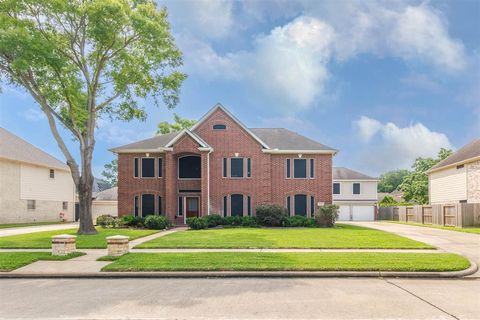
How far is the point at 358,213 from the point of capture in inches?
1895

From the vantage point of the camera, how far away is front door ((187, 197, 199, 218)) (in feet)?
99.2

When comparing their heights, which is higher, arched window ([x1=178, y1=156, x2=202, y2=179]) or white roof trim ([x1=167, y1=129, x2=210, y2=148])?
white roof trim ([x1=167, y1=129, x2=210, y2=148])

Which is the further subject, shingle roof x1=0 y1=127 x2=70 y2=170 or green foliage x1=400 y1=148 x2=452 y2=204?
green foliage x1=400 y1=148 x2=452 y2=204

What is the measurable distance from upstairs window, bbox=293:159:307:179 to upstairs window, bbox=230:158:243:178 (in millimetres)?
4060

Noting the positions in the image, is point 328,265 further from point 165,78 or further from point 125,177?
point 125,177

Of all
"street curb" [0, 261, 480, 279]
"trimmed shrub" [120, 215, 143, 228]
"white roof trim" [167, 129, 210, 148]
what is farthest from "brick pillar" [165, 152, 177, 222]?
"street curb" [0, 261, 480, 279]

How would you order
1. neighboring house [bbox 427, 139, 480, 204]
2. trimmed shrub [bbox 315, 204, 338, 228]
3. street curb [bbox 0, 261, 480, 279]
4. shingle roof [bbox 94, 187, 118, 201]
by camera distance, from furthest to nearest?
shingle roof [bbox 94, 187, 118, 201] < neighboring house [bbox 427, 139, 480, 204] < trimmed shrub [bbox 315, 204, 338, 228] < street curb [bbox 0, 261, 480, 279]

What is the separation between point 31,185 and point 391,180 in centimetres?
8948

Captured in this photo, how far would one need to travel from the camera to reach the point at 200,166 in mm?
30141

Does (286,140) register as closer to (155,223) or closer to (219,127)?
(219,127)

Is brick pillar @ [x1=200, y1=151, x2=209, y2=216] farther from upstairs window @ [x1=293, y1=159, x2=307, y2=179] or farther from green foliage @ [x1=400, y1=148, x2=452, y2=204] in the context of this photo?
green foliage @ [x1=400, y1=148, x2=452, y2=204]

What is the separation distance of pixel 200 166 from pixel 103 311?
22.8 meters

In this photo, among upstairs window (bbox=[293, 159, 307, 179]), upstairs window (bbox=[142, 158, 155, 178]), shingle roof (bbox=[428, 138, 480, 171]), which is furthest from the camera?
shingle roof (bbox=[428, 138, 480, 171])

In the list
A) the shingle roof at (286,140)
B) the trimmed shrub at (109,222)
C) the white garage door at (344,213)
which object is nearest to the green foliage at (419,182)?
the white garage door at (344,213)
